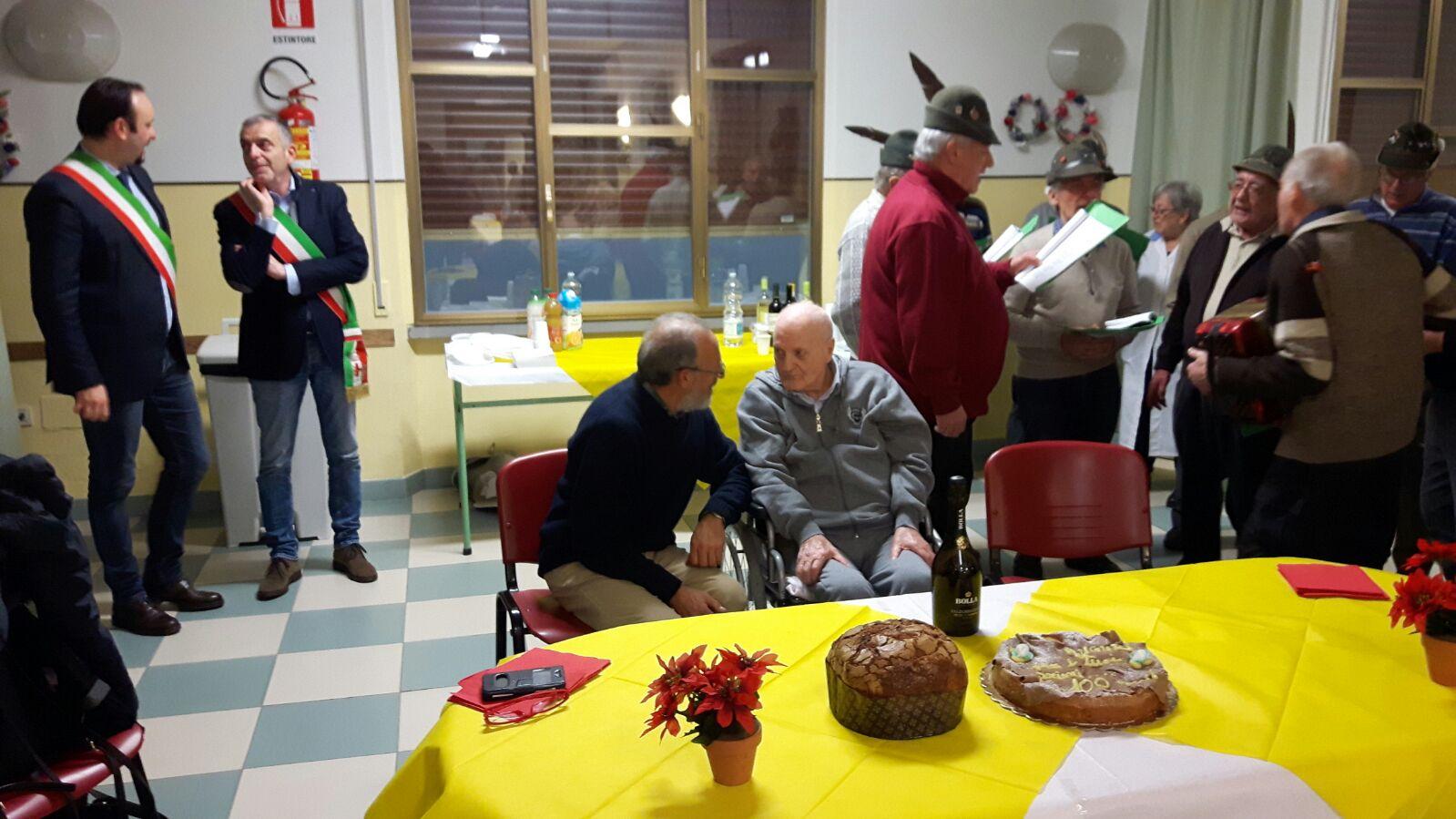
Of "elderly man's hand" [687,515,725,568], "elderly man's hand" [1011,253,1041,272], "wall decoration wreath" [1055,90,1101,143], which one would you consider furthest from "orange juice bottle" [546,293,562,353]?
"wall decoration wreath" [1055,90,1101,143]

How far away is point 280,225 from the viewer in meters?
3.67

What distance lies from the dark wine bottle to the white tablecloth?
36cm

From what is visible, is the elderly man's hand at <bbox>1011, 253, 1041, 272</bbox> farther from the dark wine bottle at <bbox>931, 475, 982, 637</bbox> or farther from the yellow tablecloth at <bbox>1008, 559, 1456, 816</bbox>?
the dark wine bottle at <bbox>931, 475, 982, 637</bbox>

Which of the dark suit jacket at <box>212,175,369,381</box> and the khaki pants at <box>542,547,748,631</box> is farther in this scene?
the dark suit jacket at <box>212,175,369,381</box>

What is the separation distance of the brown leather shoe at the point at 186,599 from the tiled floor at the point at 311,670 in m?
0.03

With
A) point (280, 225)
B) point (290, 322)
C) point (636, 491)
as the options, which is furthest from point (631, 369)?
point (636, 491)

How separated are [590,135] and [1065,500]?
3.14m

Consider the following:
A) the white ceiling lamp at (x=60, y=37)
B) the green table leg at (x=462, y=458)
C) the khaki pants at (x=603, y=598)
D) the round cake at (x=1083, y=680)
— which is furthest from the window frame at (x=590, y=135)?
the round cake at (x=1083, y=680)

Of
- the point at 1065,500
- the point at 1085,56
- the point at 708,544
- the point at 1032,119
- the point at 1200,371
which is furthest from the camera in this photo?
the point at 1032,119

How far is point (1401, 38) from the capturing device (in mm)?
4945

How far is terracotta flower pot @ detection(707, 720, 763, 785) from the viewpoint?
1371mm

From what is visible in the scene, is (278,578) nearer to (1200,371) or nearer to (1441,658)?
(1200,371)

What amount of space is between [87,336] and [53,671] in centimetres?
172

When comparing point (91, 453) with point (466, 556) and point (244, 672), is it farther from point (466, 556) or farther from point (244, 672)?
point (466, 556)
